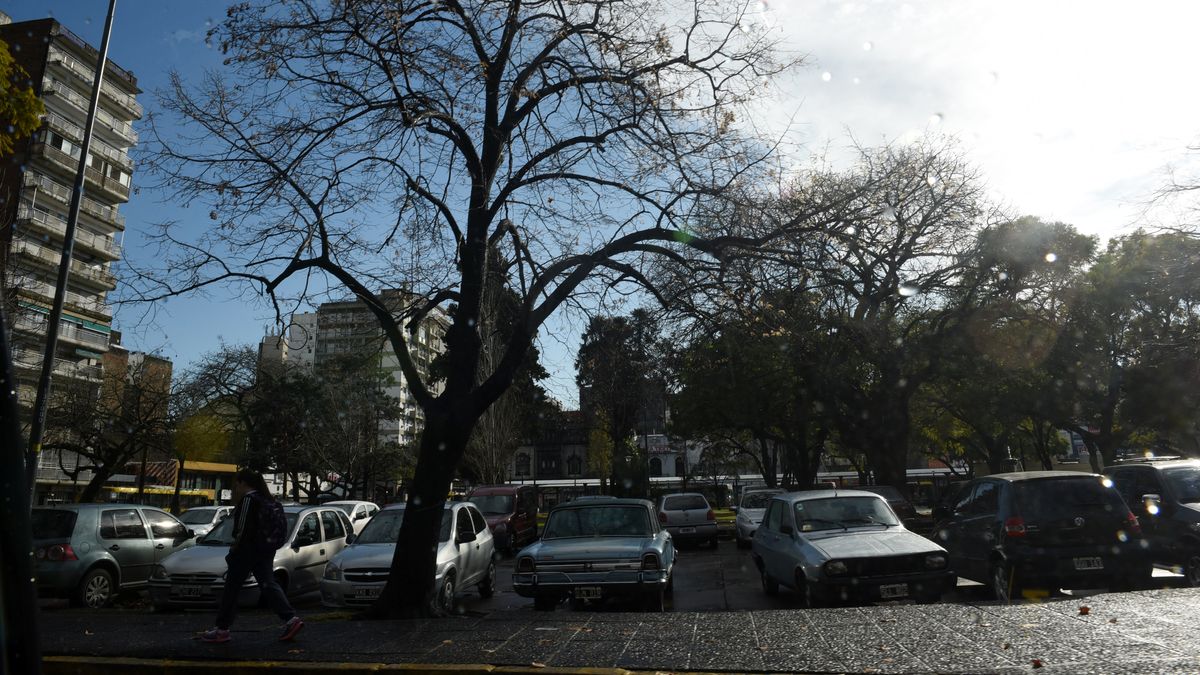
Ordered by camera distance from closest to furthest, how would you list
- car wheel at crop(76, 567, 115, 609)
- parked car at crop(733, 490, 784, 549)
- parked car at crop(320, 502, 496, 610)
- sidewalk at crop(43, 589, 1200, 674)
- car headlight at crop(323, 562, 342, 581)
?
sidewalk at crop(43, 589, 1200, 674)
parked car at crop(320, 502, 496, 610)
car headlight at crop(323, 562, 342, 581)
car wheel at crop(76, 567, 115, 609)
parked car at crop(733, 490, 784, 549)

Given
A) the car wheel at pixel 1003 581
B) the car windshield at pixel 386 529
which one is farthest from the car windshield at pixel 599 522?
the car wheel at pixel 1003 581

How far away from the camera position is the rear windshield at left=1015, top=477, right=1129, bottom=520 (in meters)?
8.93

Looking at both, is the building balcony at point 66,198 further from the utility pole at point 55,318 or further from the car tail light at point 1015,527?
the car tail light at point 1015,527

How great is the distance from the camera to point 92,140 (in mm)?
49906

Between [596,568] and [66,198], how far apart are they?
52709 mm

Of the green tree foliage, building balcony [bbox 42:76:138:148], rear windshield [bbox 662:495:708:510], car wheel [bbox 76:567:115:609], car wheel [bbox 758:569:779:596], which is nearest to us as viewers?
the green tree foliage

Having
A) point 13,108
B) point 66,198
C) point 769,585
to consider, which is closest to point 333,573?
point 769,585

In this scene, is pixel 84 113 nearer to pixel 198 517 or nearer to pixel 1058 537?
pixel 198 517

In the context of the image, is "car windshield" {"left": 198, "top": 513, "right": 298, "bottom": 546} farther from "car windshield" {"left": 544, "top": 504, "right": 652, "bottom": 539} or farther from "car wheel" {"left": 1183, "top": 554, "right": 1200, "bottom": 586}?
"car wheel" {"left": 1183, "top": 554, "right": 1200, "bottom": 586}

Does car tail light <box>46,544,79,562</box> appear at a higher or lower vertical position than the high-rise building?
lower

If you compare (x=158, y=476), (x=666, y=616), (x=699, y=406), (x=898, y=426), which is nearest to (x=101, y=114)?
(x=158, y=476)

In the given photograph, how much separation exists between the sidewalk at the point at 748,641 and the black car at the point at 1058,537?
2.58ft

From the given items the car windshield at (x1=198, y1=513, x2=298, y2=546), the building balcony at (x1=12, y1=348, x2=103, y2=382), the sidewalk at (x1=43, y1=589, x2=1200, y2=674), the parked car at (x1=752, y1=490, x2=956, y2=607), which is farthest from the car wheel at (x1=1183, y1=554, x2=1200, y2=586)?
the building balcony at (x1=12, y1=348, x2=103, y2=382)

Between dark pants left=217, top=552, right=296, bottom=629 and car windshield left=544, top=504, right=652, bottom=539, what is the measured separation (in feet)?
14.0
